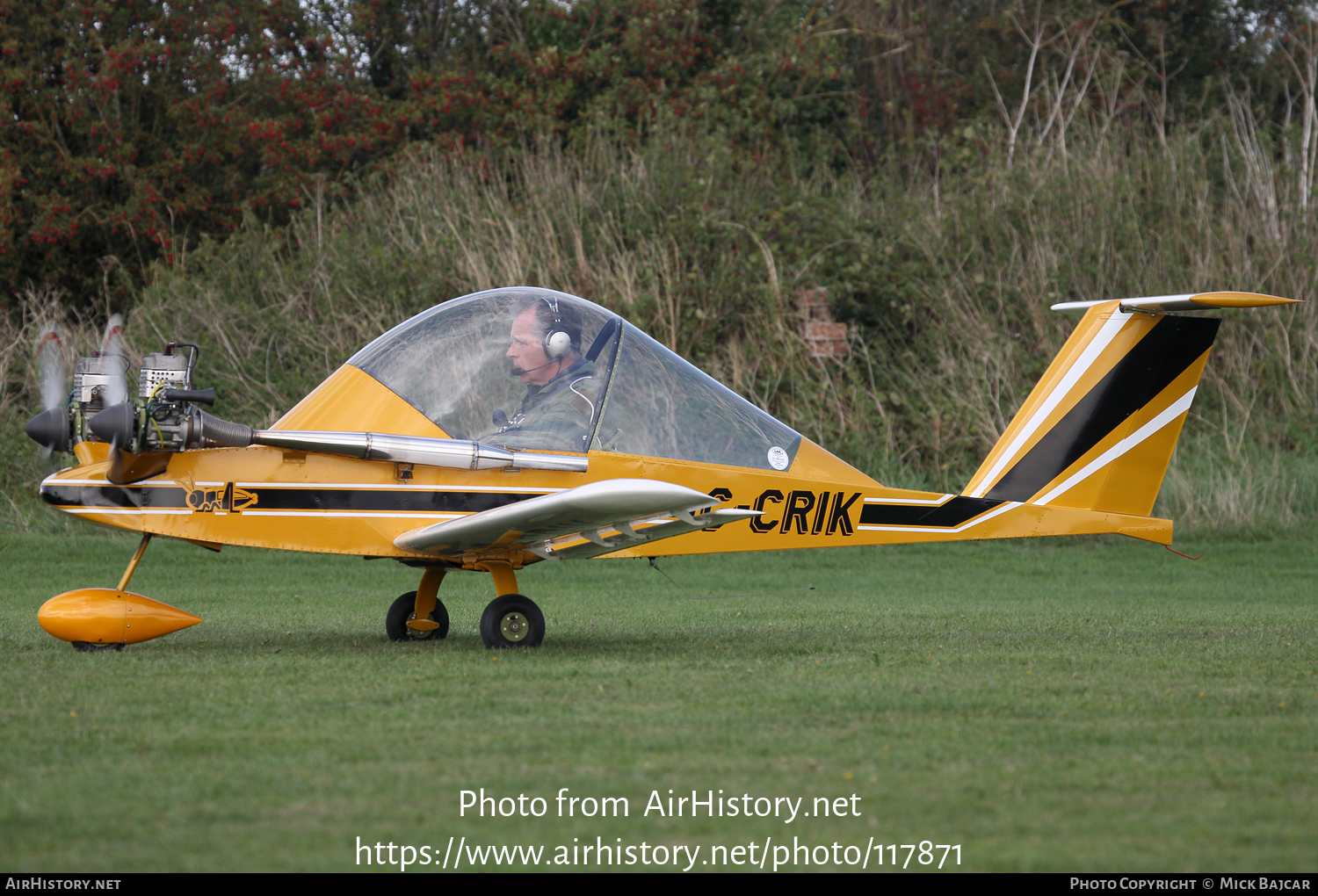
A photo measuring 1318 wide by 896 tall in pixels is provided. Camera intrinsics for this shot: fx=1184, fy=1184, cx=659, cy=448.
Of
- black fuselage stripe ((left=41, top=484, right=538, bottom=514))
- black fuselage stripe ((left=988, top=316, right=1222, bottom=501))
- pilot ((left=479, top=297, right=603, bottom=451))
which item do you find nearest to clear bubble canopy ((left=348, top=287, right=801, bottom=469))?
pilot ((left=479, top=297, right=603, bottom=451))

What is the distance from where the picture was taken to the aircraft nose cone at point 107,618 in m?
6.16

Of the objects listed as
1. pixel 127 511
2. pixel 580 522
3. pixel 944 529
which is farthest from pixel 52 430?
pixel 944 529

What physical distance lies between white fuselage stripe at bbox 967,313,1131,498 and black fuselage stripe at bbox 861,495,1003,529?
0.19 meters

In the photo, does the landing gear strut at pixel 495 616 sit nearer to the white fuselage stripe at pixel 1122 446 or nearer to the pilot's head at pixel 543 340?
the pilot's head at pixel 543 340

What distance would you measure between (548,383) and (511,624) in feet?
4.50

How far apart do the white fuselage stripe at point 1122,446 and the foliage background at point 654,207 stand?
22.1 ft

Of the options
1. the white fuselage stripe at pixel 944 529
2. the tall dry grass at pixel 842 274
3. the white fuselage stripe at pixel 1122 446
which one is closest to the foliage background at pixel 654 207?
the tall dry grass at pixel 842 274

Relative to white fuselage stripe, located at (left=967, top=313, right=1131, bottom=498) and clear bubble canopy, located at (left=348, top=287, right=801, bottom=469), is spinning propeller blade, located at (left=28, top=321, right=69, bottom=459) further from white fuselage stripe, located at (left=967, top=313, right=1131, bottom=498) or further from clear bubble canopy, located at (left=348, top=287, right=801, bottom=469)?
white fuselage stripe, located at (left=967, top=313, right=1131, bottom=498)

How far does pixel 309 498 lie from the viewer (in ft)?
20.8

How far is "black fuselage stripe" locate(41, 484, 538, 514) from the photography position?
614cm

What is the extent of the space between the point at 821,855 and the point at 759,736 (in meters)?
1.27

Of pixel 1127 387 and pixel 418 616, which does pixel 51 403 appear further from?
pixel 1127 387

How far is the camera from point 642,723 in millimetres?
4652
